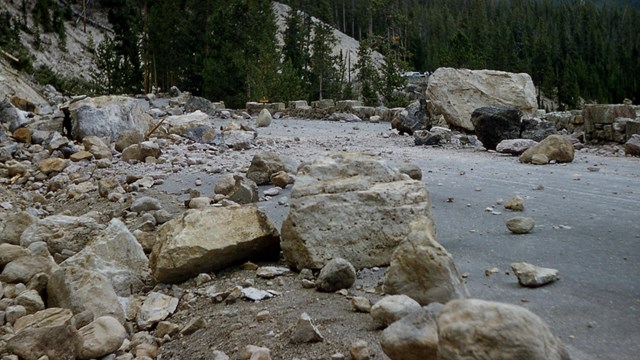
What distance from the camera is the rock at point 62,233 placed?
4.43 meters

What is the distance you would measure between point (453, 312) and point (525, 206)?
3.46 m

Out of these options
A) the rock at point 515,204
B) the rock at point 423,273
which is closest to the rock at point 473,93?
the rock at point 515,204

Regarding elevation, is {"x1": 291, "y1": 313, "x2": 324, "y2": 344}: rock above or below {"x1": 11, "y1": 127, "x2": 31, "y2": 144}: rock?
below

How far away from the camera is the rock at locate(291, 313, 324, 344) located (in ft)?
8.50

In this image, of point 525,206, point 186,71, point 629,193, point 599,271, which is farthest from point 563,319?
point 186,71

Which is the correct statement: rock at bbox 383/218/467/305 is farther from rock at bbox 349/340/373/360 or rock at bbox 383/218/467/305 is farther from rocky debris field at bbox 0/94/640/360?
rock at bbox 349/340/373/360

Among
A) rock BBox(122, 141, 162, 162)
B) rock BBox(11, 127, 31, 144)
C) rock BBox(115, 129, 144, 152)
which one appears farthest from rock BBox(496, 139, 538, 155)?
rock BBox(11, 127, 31, 144)

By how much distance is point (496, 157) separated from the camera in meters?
8.93

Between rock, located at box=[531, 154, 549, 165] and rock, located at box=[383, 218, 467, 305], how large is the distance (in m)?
5.45

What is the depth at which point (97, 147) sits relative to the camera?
8688 mm

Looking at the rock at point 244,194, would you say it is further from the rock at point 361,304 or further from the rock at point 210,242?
the rock at point 361,304

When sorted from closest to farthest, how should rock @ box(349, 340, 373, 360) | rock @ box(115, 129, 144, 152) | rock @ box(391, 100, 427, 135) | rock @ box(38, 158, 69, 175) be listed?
rock @ box(349, 340, 373, 360) → rock @ box(38, 158, 69, 175) → rock @ box(115, 129, 144, 152) → rock @ box(391, 100, 427, 135)

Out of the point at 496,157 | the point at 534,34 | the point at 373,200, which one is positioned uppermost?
the point at 534,34

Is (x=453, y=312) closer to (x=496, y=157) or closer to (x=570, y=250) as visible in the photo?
(x=570, y=250)
